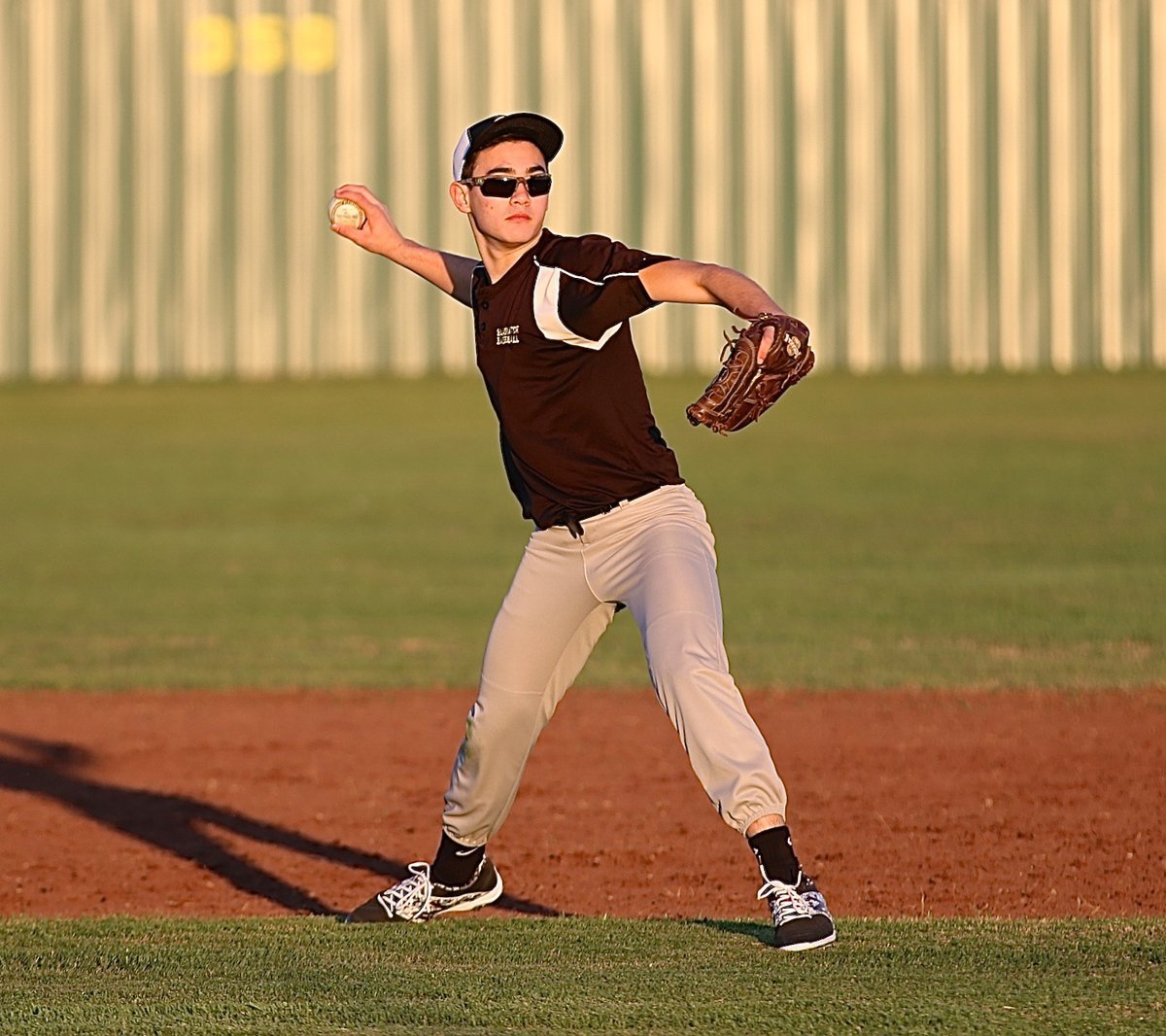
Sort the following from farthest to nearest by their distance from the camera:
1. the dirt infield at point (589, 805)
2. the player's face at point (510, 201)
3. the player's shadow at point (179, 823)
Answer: the player's shadow at point (179, 823) → the dirt infield at point (589, 805) → the player's face at point (510, 201)

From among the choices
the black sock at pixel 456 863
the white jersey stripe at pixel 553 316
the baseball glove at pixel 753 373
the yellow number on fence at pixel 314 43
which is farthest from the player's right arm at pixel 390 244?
the yellow number on fence at pixel 314 43

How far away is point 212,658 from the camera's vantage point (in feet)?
37.1

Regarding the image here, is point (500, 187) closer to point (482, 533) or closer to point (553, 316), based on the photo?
point (553, 316)

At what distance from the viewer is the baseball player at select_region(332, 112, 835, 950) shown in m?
4.43

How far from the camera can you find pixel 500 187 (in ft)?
15.5

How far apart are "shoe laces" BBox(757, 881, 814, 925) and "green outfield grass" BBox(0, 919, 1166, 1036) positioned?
0.09m

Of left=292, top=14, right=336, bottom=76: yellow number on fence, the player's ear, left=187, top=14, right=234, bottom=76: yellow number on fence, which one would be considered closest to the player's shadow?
the player's ear

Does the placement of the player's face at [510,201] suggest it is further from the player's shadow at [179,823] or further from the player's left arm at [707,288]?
the player's shadow at [179,823]

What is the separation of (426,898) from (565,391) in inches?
53.2

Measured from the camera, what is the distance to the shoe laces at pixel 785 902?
4418 millimetres

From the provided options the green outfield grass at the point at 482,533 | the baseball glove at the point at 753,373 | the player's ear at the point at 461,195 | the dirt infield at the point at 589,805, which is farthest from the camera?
the green outfield grass at the point at 482,533

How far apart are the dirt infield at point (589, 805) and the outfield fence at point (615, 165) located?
1216 cm

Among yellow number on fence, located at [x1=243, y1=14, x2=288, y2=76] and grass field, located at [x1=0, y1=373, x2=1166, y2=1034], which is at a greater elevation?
yellow number on fence, located at [x1=243, y1=14, x2=288, y2=76]

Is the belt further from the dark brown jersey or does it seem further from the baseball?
the baseball
